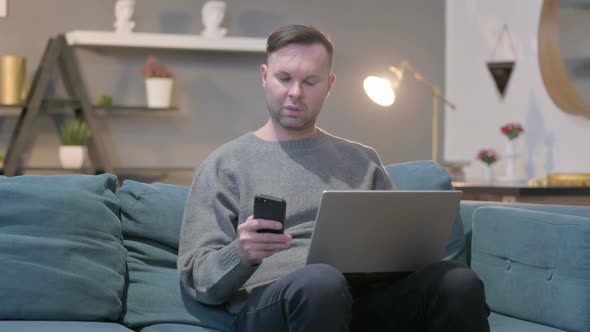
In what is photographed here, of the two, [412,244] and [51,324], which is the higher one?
[412,244]

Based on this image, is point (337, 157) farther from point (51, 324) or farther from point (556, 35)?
point (556, 35)

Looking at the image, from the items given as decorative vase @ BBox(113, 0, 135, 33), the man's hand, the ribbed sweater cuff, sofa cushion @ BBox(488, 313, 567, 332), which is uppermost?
decorative vase @ BBox(113, 0, 135, 33)

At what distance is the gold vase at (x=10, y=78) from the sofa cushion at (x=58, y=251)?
2639 mm

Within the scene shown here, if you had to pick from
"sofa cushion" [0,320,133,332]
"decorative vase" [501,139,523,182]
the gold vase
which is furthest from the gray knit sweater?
the gold vase

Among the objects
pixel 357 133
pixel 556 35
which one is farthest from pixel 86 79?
pixel 556 35

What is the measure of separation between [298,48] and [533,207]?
0.89m

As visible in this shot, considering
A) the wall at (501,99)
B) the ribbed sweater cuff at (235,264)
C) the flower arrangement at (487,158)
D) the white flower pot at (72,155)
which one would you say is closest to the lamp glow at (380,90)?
the flower arrangement at (487,158)

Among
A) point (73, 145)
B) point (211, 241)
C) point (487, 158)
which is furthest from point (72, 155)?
point (211, 241)

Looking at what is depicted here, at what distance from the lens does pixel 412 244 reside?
1962 mm

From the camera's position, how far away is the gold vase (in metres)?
4.68

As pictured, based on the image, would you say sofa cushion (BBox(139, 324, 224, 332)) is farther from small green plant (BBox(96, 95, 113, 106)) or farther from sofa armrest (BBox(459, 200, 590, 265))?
small green plant (BBox(96, 95, 113, 106))

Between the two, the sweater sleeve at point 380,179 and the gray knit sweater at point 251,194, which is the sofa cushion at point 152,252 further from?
the sweater sleeve at point 380,179

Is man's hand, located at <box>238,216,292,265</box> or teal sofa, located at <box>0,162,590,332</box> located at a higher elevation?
man's hand, located at <box>238,216,292,265</box>

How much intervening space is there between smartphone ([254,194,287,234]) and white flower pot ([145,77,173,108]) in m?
3.32
